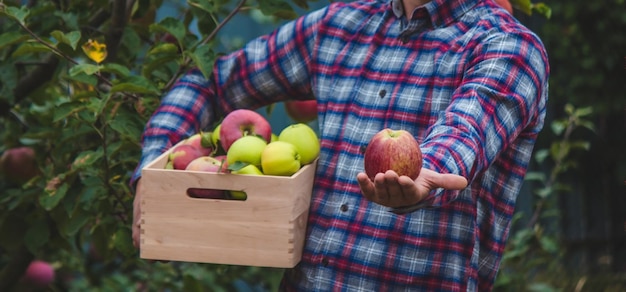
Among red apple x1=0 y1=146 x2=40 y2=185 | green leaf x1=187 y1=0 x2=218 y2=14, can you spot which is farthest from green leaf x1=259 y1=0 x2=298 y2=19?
red apple x1=0 y1=146 x2=40 y2=185

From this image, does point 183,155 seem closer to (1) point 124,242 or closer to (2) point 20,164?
(1) point 124,242

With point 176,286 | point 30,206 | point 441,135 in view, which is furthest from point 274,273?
point 441,135

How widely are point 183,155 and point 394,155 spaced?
530 millimetres

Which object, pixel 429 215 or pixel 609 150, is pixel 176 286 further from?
pixel 609 150

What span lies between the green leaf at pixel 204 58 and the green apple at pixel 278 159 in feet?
1.36

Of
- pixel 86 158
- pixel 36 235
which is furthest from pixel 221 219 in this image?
pixel 36 235

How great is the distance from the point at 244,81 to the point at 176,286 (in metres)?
1.16

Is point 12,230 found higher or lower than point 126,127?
lower

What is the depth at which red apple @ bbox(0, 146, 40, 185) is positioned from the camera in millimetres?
2691

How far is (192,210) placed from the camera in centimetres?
174

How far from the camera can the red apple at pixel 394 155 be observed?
57.5 inches

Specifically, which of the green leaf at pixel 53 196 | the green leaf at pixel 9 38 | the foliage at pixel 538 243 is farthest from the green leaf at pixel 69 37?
the foliage at pixel 538 243

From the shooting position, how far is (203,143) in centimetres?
192

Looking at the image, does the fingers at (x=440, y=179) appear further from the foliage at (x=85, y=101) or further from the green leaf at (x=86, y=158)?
the green leaf at (x=86, y=158)
